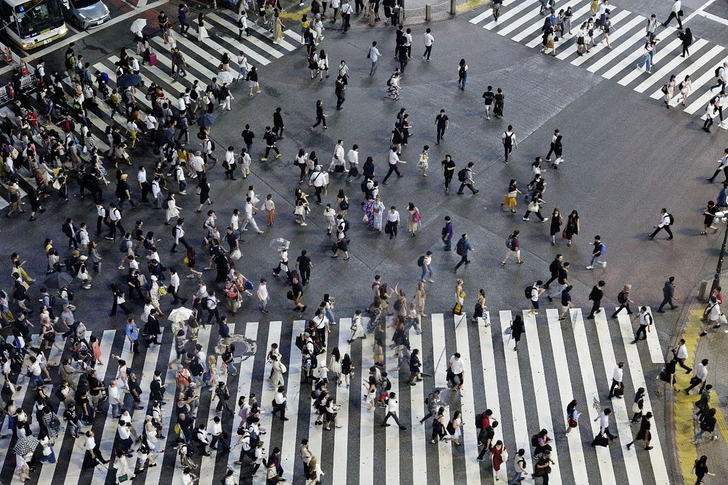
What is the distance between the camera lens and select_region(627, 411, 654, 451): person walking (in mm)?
30422

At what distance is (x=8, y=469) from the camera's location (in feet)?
102

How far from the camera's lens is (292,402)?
32.8 m

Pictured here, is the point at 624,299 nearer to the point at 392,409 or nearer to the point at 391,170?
the point at 392,409

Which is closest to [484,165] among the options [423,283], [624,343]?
[423,283]

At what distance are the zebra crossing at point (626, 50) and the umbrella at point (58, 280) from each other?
25256mm

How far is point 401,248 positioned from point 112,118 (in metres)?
15.7

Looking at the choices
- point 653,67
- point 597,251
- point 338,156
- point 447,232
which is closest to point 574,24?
point 653,67

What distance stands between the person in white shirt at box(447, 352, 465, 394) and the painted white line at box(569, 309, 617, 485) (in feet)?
13.1

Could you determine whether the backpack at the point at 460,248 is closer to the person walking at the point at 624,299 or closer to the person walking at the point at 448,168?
the person walking at the point at 448,168

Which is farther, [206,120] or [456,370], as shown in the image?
[206,120]

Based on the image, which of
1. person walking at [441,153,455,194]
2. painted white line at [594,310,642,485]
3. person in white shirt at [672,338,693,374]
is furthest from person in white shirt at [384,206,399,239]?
person in white shirt at [672,338,693,374]

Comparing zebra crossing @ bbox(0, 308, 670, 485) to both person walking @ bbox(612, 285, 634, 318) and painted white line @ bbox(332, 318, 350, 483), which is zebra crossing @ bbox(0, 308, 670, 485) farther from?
person walking @ bbox(612, 285, 634, 318)

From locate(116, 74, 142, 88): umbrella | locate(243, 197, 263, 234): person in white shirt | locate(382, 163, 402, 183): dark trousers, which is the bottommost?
locate(243, 197, 263, 234): person in white shirt

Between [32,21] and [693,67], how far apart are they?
104ft
